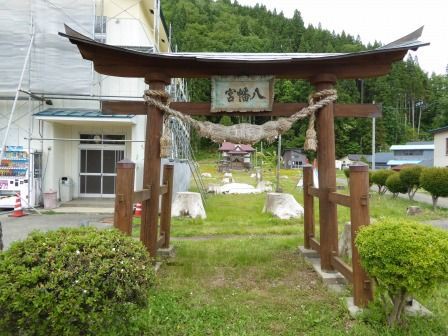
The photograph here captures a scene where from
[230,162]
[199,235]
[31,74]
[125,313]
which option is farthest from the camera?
[230,162]

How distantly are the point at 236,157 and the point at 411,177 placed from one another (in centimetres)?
4052

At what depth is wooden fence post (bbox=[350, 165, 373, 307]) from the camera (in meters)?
4.05

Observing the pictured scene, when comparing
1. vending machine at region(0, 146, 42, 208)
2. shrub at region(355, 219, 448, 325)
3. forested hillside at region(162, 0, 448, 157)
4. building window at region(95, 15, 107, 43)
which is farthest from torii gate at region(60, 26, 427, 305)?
forested hillside at region(162, 0, 448, 157)

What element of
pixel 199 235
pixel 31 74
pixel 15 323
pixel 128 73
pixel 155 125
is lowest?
pixel 199 235

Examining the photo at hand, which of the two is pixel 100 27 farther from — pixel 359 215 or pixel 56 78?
pixel 359 215

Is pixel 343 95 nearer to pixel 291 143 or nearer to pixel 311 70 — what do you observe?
pixel 291 143

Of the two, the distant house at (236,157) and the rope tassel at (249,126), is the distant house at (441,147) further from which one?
the rope tassel at (249,126)

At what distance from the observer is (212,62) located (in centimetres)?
513

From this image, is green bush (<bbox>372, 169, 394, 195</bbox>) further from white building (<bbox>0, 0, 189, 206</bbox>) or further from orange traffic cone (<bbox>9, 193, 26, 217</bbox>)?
orange traffic cone (<bbox>9, 193, 26, 217</bbox>)

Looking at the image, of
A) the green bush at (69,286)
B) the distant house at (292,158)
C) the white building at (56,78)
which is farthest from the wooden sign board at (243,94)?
the distant house at (292,158)

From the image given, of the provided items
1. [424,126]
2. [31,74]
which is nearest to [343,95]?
[424,126]

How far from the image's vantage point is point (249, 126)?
Answer: 5.40m

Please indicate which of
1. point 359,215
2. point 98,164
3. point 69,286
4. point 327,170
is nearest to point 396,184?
point 98,164

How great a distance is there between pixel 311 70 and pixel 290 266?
3.13 m
